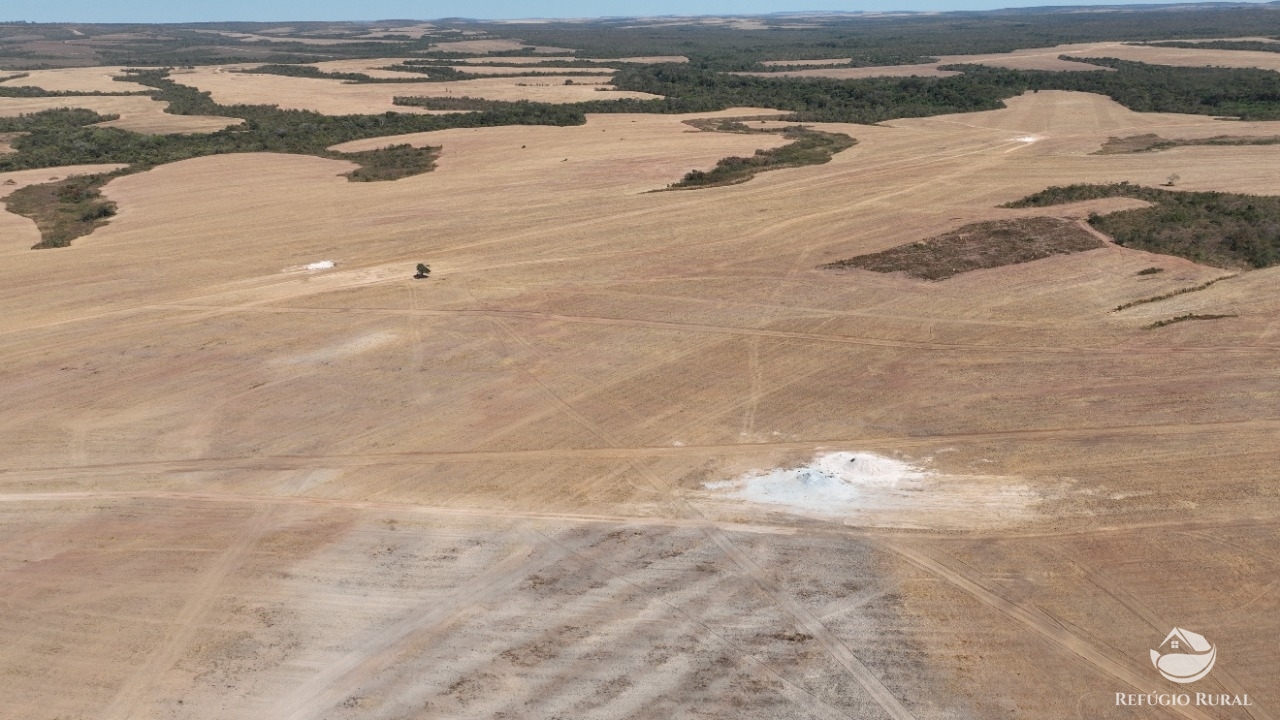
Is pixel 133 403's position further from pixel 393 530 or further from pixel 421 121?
pixel 421 121

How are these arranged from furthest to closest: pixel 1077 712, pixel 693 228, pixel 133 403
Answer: pixel 693 228 → pixel 133 403 → pixel 1077 712

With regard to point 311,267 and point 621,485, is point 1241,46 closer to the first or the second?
point 311,267

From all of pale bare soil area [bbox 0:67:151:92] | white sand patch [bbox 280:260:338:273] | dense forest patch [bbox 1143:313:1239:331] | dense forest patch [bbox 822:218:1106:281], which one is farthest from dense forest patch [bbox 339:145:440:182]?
pale bare soil area [bbox 0:67:151:92]

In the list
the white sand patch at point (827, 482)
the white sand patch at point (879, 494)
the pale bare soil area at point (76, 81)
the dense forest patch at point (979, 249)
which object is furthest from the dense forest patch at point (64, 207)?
the pale bare soil area at point (76, 81)

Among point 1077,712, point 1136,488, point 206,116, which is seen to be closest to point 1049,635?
point 1077,712

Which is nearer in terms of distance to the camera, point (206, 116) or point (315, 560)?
point (315, 560)

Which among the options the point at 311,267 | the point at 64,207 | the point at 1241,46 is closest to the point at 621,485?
the point at 311,267

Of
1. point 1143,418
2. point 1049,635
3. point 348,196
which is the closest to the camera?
point 1049,635

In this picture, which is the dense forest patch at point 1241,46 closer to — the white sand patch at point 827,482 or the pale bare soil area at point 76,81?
the white sand patch at point 827,482
